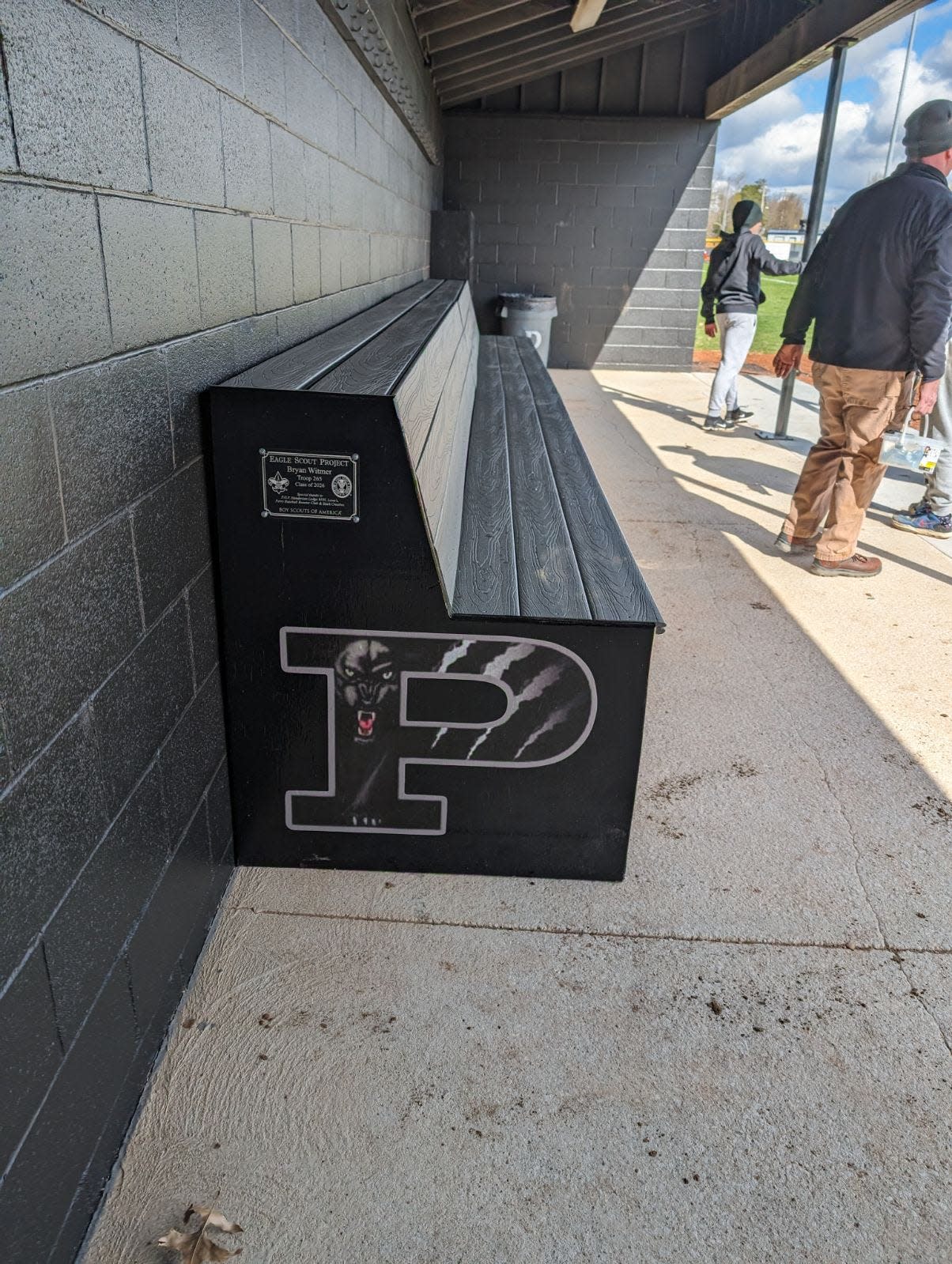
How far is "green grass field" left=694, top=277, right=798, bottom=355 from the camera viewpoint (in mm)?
18261

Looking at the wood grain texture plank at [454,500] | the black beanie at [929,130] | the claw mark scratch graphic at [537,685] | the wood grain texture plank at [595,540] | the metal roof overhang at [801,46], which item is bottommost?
the claw mark scratch graphic at [537,685]

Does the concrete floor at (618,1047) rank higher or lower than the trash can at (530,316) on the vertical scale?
lower

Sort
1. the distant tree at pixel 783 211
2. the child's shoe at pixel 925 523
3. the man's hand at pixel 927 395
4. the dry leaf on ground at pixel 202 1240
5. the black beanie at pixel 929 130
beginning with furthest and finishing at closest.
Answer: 1. the distant tree at pixel 783 211
2. the child's shoe at pixel 925 523
3. the man's hand at pixel 927 395
4. the black beanie at pixel 929 130
5. the dry leaf on ground at pixel 202 1240

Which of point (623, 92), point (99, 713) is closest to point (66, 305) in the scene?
point (99, 713)

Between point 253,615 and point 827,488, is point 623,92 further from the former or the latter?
point 253,615

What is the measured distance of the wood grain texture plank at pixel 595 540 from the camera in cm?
210

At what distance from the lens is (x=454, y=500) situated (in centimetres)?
251

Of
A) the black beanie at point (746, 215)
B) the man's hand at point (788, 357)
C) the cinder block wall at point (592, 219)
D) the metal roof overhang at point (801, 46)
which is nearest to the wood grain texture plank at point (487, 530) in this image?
the man's hand at point (788, 357)

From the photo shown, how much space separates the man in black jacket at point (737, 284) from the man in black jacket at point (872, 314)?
2.91 meters

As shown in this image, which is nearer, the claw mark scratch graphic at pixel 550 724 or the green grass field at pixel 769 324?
the claw mark scratch graphic at pixel 550 724

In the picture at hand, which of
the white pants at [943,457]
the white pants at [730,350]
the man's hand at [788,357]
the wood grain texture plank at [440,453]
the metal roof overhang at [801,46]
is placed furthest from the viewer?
the white pants at [730,350]

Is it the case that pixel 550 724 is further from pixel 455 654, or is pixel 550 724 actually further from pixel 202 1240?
pixel 202 1240

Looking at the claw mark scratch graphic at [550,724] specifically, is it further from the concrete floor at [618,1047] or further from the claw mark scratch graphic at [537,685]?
the concrete floor at [618,1047]

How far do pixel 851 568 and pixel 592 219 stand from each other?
7.19m
